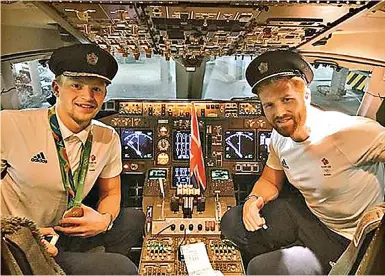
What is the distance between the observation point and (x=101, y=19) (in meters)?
1.66

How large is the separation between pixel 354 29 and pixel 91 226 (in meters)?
1.10

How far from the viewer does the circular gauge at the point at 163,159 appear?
6.80 ft

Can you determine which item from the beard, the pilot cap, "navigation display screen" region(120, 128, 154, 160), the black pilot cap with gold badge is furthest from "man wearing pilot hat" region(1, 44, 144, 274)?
the beard

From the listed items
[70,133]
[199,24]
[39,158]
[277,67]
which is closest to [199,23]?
[199,24]

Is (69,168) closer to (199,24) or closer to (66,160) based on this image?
(66,160)

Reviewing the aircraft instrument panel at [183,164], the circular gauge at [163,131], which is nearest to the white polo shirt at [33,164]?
the aircraft instrument panel at [183,164]

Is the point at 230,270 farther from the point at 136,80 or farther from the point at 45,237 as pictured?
the point at 136,80

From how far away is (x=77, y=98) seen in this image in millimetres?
1444

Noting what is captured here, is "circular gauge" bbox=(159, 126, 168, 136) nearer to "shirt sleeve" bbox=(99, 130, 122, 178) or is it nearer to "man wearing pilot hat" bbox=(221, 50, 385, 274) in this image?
"shirt sleeve" bbox=(99, 130, 122, 178)

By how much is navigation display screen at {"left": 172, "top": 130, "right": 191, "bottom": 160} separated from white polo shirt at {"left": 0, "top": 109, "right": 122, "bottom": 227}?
22.4 inches

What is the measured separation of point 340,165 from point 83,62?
2.72ft

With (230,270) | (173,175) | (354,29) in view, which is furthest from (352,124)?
(173,175)

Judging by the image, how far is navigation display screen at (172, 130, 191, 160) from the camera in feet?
6.56

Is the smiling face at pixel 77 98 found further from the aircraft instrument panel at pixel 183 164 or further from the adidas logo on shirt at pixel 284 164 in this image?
the adidas logo on shirt at pixel 284 164
